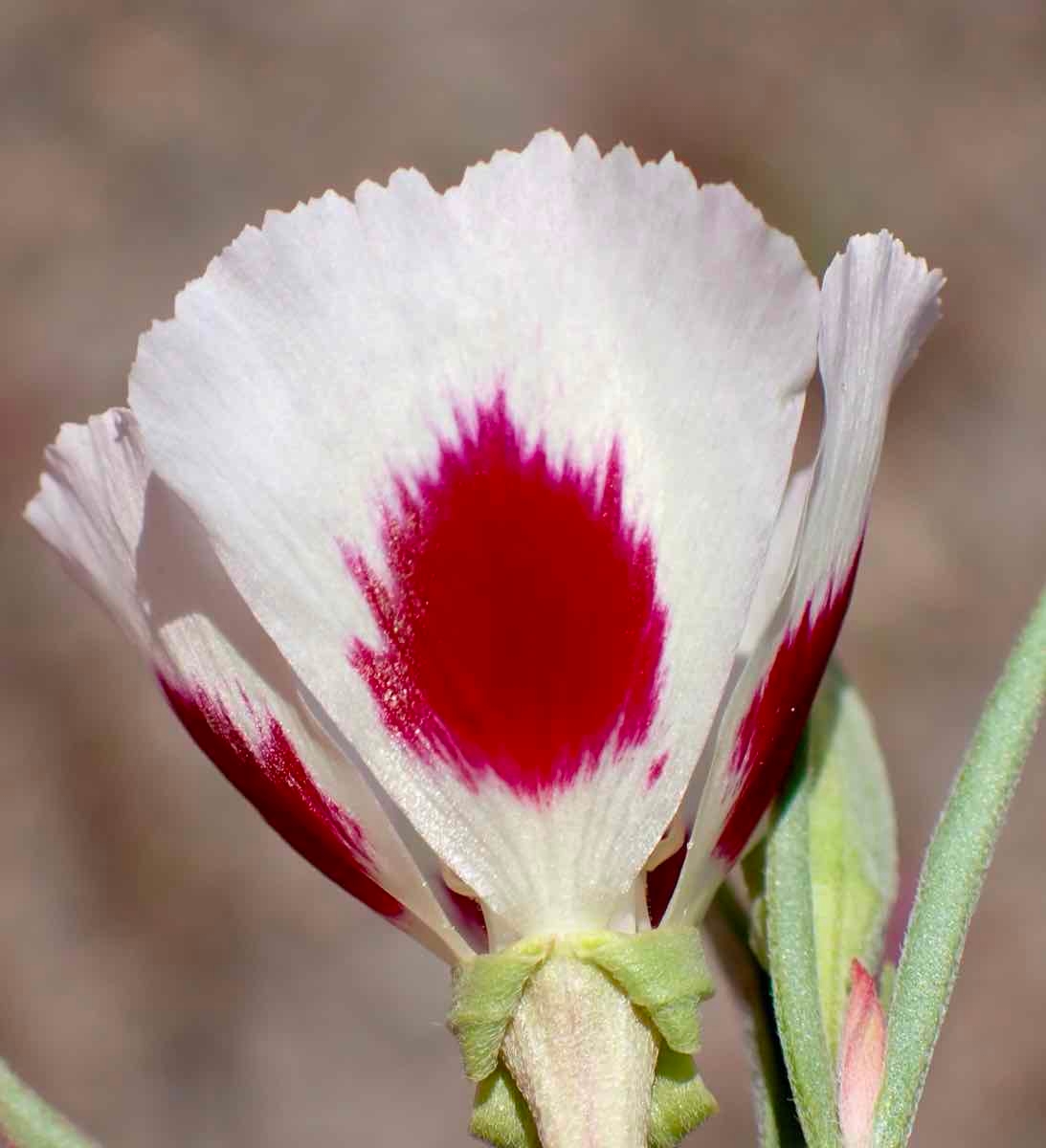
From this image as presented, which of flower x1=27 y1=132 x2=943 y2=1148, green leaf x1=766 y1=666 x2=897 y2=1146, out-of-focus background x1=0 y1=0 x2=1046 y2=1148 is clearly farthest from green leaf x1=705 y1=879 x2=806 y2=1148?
out-of-focus background x1=0 y1=0 x2=1046 y2=1148

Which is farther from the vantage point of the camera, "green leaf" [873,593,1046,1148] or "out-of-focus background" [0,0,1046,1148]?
"out-of-focus background" [0,0,1046,1148]

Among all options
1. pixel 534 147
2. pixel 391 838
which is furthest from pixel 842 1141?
pixel 534 147

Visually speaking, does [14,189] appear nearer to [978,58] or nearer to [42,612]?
[42,612]

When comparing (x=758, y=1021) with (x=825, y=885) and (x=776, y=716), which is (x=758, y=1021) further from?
(x=776, y=716)

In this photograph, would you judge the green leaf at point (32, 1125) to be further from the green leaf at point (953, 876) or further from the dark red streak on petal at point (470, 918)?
the green leaf at point (953, 876)

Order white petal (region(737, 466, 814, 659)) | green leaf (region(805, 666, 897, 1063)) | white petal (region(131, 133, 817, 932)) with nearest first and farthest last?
white petal (region(131, 133, 817, 932))
white petal (region(737, 466, 814, 659))
green leaf (region(805, 666, 897, 1063))

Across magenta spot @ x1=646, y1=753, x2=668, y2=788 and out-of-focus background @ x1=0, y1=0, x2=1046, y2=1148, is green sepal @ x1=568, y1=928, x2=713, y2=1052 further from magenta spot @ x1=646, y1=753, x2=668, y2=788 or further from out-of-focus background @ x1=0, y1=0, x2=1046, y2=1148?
out-of-focus background @ x1=0, y1=0, x2=1046, y2=1148
